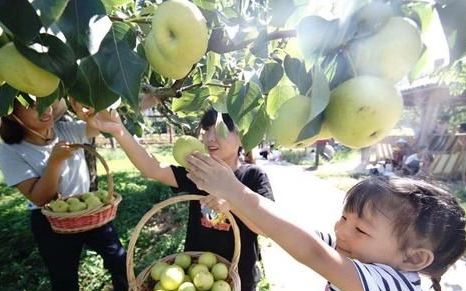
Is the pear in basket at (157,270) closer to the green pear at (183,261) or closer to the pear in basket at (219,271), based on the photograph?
the green pear at (183,261)

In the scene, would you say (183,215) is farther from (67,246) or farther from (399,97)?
(399,97)

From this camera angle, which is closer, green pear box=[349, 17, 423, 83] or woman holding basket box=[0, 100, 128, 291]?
green pear box=[349, 17, 423, 83]

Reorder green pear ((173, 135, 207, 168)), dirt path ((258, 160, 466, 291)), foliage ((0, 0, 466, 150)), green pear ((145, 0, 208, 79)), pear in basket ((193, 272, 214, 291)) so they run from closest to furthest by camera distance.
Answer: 1. foliage ((0, 0, 466, 150))
2. green pear ((145, 0, 208, 79))
3. green pear ((173, 135, 207, 168))
4. pear in basket ((193, 272, 214, 291))
5. dirt path ((258, 160, 466, 291))

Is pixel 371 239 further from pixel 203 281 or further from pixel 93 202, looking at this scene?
pixel 93 202

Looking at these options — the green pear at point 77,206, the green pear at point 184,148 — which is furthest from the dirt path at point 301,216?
the green pear at point 77,206

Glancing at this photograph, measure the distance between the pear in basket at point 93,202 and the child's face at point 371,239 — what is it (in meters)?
1.54

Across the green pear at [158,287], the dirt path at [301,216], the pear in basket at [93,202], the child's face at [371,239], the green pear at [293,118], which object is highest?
the green pear at [293,118]

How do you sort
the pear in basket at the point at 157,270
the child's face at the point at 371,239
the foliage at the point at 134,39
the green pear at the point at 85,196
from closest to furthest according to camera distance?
the foliage at the point at 134,39 < the child's face at the point at 371,239 < the pear in basket at the point at 157,270 < the green pear at the point at 85,196

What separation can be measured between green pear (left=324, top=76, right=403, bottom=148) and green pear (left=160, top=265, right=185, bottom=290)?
1523 mm

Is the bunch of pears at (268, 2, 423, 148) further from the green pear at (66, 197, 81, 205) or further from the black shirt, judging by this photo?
the green pear at (66, 197, 81, 205)

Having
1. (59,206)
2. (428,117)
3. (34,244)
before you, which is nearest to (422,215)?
(59,206)

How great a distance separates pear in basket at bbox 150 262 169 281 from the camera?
2.09 meters

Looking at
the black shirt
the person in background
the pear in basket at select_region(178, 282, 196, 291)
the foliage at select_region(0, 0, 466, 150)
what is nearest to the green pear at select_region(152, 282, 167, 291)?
the pear in basket at select_region(178, 282, 196, 291)

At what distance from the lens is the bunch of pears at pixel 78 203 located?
2352 mm
